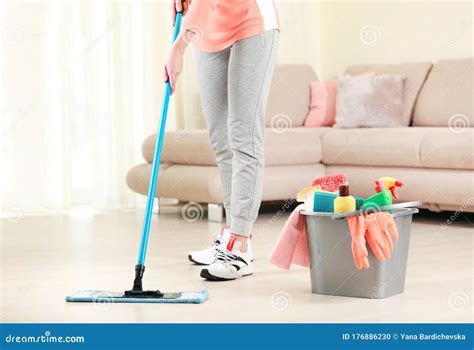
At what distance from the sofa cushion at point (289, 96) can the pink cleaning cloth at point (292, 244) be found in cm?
265

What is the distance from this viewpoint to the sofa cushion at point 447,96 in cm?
451

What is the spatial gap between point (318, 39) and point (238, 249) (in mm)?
3458

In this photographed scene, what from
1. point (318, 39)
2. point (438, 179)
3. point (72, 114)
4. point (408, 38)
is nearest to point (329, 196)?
point (438, 179)

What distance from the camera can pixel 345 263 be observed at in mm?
2260

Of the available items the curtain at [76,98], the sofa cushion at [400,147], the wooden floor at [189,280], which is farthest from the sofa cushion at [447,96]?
the curtain at [76,98]

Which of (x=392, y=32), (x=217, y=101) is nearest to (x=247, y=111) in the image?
(x=217, y=101)

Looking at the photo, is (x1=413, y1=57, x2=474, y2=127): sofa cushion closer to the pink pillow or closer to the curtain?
the pink pillow

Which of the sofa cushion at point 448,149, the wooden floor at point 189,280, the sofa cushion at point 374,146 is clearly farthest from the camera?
the sofa cushion at point 374,146

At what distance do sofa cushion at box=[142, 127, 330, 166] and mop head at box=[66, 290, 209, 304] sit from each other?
194 cm

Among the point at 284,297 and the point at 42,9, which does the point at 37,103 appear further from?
the point at 284,297

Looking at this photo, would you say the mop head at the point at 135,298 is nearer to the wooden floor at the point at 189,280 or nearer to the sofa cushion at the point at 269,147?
the wooden floor at the point at 189,280

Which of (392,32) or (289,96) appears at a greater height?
(392,32)

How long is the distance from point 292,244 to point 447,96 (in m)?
2.50

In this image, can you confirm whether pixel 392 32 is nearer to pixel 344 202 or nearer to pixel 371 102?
pixel 371 102
